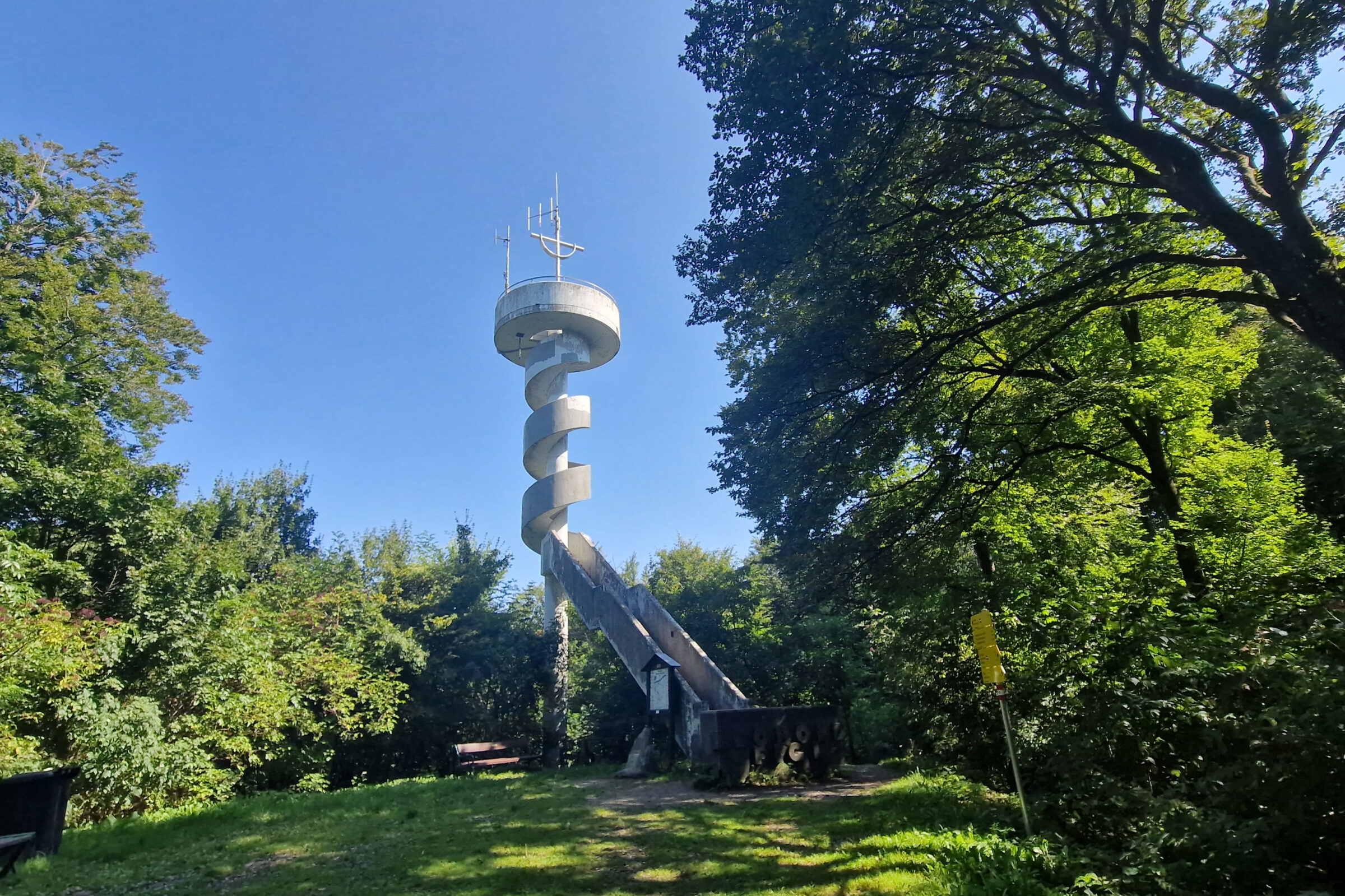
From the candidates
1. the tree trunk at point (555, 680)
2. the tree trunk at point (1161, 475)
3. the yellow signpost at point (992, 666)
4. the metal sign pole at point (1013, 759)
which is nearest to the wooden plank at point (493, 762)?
the tree trunk at point (555, 680)

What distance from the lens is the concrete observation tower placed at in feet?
36.4

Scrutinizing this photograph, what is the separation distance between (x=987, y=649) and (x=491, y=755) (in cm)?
1271

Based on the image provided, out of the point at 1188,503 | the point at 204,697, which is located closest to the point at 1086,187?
the point at 1188,503

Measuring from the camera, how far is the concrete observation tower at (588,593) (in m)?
11.1

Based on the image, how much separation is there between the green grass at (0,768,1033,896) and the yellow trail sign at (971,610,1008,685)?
3.83 ft

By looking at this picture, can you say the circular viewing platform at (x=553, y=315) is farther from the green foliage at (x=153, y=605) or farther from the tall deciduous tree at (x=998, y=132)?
the tall deciduous tree at (x=998, y=132)

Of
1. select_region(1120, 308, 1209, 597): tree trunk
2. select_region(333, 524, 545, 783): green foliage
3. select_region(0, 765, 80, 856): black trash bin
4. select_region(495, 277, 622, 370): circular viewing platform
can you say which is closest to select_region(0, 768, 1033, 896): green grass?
select_region(0, 765, 80, 856): black trash bin

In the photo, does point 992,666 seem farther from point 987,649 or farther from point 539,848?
point 539,848

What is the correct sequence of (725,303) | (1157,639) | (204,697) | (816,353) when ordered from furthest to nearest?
(204,697)
(725,303)
(816,353)
(1157,639)

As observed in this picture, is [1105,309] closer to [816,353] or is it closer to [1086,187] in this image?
[1086,187]

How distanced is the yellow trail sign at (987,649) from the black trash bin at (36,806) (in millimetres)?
8457

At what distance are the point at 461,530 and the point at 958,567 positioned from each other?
50.2 feet

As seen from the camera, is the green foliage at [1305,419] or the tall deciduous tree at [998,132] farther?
the green foliage at [1305,419]

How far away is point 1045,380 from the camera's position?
940 centimetres
